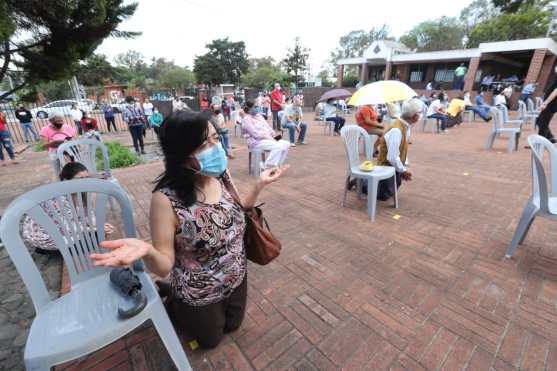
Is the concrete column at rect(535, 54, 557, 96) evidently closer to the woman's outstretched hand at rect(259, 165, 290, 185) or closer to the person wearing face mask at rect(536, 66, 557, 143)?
the person wearing face mask at rect(536, 66, 557, 143)

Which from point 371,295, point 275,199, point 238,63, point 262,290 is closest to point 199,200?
point 262,290

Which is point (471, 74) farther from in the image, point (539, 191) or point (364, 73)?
point (539, 191)

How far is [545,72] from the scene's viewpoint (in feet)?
55.8

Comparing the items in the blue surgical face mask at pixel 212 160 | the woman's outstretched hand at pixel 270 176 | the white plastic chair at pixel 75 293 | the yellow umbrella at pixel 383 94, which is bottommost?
the white plastic chair at pixel 75 293

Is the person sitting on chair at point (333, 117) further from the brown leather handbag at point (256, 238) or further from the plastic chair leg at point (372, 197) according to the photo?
the brown leather handbag at point (256, 238)

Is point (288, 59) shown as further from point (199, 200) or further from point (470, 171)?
point (199, 200)

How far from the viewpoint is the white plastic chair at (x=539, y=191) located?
2.28m

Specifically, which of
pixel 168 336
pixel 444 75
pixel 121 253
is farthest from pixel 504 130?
pixel 444 75

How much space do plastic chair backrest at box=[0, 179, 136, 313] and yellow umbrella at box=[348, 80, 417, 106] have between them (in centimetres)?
419

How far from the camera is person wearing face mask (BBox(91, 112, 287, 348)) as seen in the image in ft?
4.43

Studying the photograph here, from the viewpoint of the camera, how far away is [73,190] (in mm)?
1539

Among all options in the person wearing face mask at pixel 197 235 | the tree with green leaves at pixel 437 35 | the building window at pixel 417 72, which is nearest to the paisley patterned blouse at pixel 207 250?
the person wearing face mask at pixel 197 235

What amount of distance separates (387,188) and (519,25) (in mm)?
35761

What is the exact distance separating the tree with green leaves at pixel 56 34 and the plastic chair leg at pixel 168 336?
7.61ft
